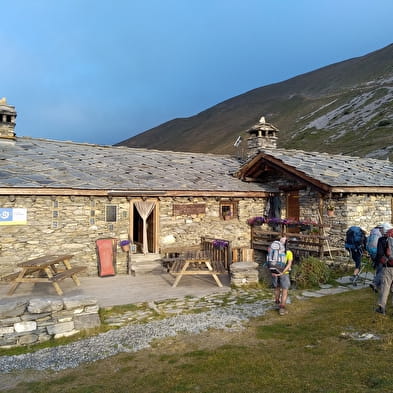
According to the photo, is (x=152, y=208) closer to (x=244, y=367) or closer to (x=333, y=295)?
(x=333, y=295)

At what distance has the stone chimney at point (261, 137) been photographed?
61.5ft

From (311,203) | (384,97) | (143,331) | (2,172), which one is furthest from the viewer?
(384,97)

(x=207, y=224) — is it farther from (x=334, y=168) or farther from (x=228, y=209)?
(x=334, y=168)

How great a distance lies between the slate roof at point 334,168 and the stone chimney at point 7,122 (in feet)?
33.1

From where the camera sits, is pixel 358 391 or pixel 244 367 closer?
pixel 358 391

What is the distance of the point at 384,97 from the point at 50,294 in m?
62.9

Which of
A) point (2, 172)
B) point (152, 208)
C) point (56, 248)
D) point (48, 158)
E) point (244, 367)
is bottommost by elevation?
point (244, 367)

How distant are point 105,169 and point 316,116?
67.4 m

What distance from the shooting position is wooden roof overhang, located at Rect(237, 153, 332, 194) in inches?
520

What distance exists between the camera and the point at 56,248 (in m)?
11.4

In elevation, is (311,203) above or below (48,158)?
below

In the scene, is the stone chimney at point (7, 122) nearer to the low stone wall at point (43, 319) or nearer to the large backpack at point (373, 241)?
the low stone wall at point (43, 319)

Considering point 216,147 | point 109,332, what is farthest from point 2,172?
point 216,147

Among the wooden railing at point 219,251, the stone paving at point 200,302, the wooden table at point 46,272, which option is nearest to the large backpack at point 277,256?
the stone paving at point 200,302
